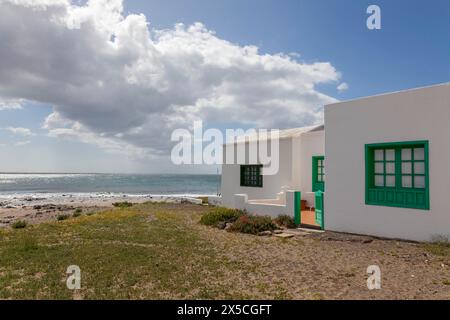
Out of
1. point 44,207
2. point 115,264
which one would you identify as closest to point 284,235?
point 115,264

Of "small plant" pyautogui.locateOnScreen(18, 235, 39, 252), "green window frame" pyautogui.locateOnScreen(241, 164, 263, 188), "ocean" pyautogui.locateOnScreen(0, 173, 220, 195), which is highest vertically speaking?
"green window frame" pyautogui.locateOnScreen(241, 164, 263, 188)

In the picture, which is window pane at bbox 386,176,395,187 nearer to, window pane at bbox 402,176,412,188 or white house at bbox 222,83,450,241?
white house at bbox 222,83,450,241

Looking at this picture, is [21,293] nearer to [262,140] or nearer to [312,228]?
[312,228]

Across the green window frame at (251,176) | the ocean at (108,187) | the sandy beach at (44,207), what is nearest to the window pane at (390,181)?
the green window frame at (251,176)

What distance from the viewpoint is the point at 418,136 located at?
9.41m

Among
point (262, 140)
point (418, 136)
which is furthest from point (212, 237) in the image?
point (262, 140)

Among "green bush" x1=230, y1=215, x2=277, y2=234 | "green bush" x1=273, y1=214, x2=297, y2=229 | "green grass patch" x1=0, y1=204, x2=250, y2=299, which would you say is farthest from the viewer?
"green bush" x1=273, y1=214, x2=297, y2=229

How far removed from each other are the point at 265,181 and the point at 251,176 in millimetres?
1379

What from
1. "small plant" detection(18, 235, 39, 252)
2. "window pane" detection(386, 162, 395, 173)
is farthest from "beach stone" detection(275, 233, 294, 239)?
"small plant" detection(18, 235, 39, 252)

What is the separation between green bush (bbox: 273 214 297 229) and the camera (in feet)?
41.7

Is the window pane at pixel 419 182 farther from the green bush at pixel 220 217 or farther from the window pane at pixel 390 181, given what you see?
the green bush at pixel 220 217

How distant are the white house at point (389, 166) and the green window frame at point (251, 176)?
5.32 metres

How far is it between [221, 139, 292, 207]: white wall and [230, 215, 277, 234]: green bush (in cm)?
412

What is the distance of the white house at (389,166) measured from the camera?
29.7 ft
